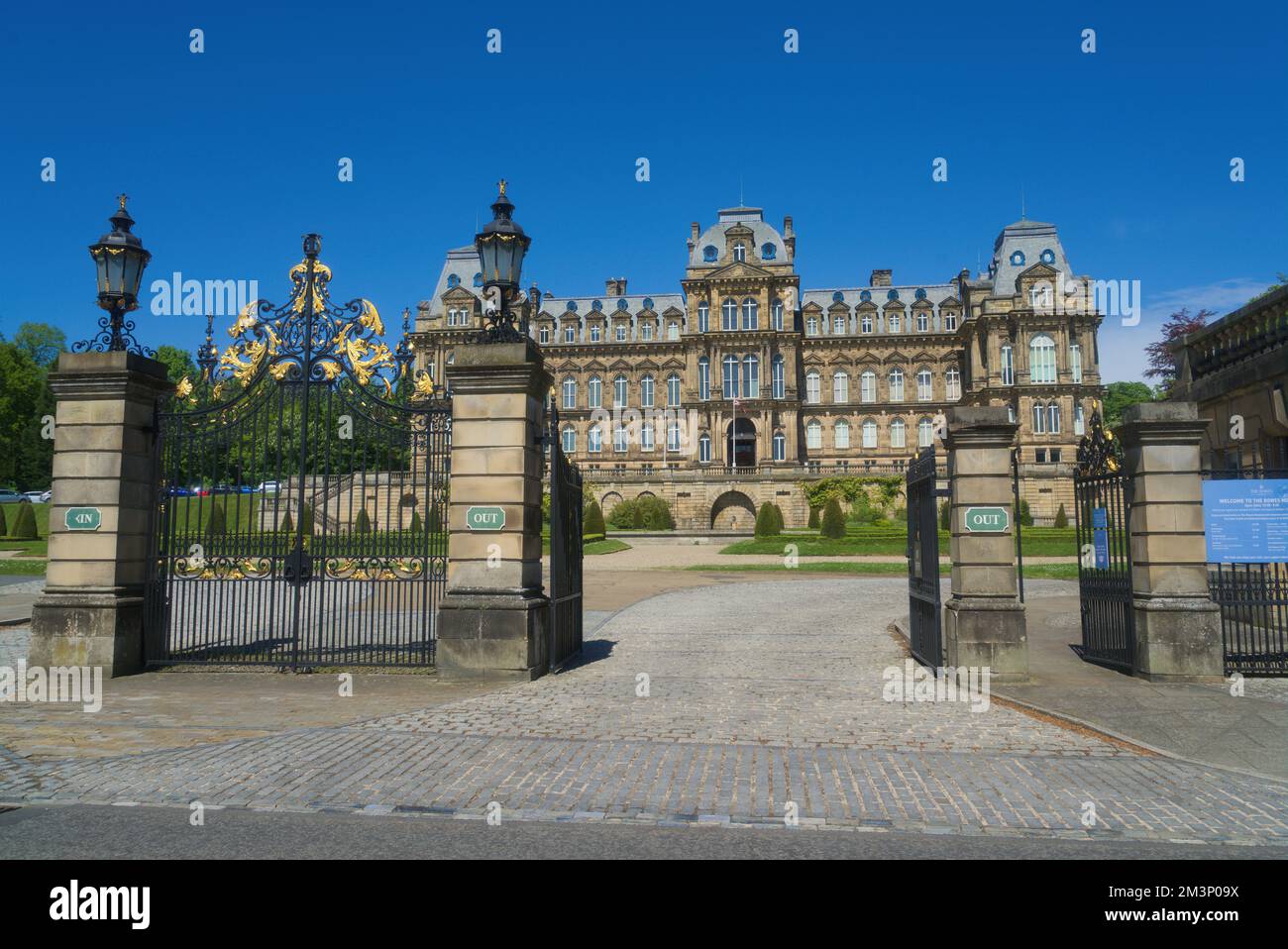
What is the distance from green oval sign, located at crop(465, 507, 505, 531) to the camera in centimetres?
983

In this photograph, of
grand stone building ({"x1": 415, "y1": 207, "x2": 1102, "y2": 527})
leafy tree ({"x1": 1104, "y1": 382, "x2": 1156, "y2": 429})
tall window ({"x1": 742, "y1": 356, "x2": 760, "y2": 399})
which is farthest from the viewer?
leafy tree ({"x1": 1104, "y1": 382, "x2": 1156, "y2": 429})

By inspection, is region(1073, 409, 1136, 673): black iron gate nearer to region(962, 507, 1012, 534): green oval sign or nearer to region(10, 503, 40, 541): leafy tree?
region(962, 507, 1012, 534): green oval sign

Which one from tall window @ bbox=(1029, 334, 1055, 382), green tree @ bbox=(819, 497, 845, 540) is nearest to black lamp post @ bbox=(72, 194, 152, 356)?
green tree @ bbox=(819, 497, 845, 540)

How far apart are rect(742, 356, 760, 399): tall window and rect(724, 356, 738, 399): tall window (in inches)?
23.7

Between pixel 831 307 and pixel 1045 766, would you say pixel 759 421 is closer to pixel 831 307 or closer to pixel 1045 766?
pixel 831 307

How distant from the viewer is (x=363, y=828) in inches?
192

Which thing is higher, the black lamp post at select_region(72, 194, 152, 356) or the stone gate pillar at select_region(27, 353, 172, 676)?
the black lamp post at select_region(72, 194, 152, 356)

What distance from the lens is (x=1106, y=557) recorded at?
10.6 meters

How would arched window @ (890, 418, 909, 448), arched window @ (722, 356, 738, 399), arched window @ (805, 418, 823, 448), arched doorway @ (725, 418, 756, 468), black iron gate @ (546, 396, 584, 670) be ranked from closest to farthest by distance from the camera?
black iron gate @ (546, 396, 584, 670) → arched window @ (722, 356, 738, 399) → arched doorway @ (725, 418, 756, 468) → arched window @ (890, 418, 909, 448) → arched window @ (805, 418, 823, 448)

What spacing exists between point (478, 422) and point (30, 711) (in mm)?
5169

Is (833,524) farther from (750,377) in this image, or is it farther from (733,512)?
(750,377)

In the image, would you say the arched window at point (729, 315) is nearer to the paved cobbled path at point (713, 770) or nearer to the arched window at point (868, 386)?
the arched window at point (868, 386)

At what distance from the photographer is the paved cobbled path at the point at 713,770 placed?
A: 5223 mm

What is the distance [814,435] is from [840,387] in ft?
15.1
